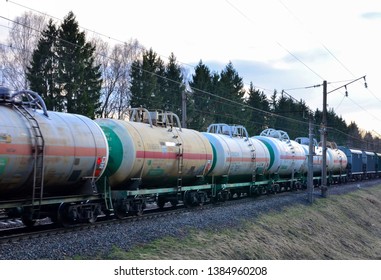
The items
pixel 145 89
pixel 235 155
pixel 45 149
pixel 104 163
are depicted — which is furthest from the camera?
pixel 145 89

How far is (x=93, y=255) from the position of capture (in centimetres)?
1128

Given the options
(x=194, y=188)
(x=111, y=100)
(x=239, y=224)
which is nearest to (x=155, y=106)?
(x=111, y=100)

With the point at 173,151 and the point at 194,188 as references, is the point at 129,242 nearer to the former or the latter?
the point at 173,151

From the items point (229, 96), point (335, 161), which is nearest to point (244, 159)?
point (335, 161)

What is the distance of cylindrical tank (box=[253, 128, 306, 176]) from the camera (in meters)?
30.4

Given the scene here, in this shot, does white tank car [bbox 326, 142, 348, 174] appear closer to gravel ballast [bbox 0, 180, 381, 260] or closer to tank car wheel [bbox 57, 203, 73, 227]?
gravel ballast [bbox 0, 180, 381, 260]

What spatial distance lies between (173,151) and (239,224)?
406cm

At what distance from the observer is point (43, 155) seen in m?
12.8

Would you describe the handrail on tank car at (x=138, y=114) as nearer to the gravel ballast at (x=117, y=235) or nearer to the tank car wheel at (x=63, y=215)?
the gravel ballast at (x=117, y=235)

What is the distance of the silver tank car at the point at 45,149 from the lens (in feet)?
39.9

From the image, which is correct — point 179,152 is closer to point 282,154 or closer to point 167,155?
point 167,155

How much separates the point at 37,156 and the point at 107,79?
149 feet

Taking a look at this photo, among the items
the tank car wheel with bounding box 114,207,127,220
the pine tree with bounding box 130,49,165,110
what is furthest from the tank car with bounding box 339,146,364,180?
the tank car wheel with bounding box 114,207,127,220

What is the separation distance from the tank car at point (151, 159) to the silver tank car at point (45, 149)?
1.33 metres
